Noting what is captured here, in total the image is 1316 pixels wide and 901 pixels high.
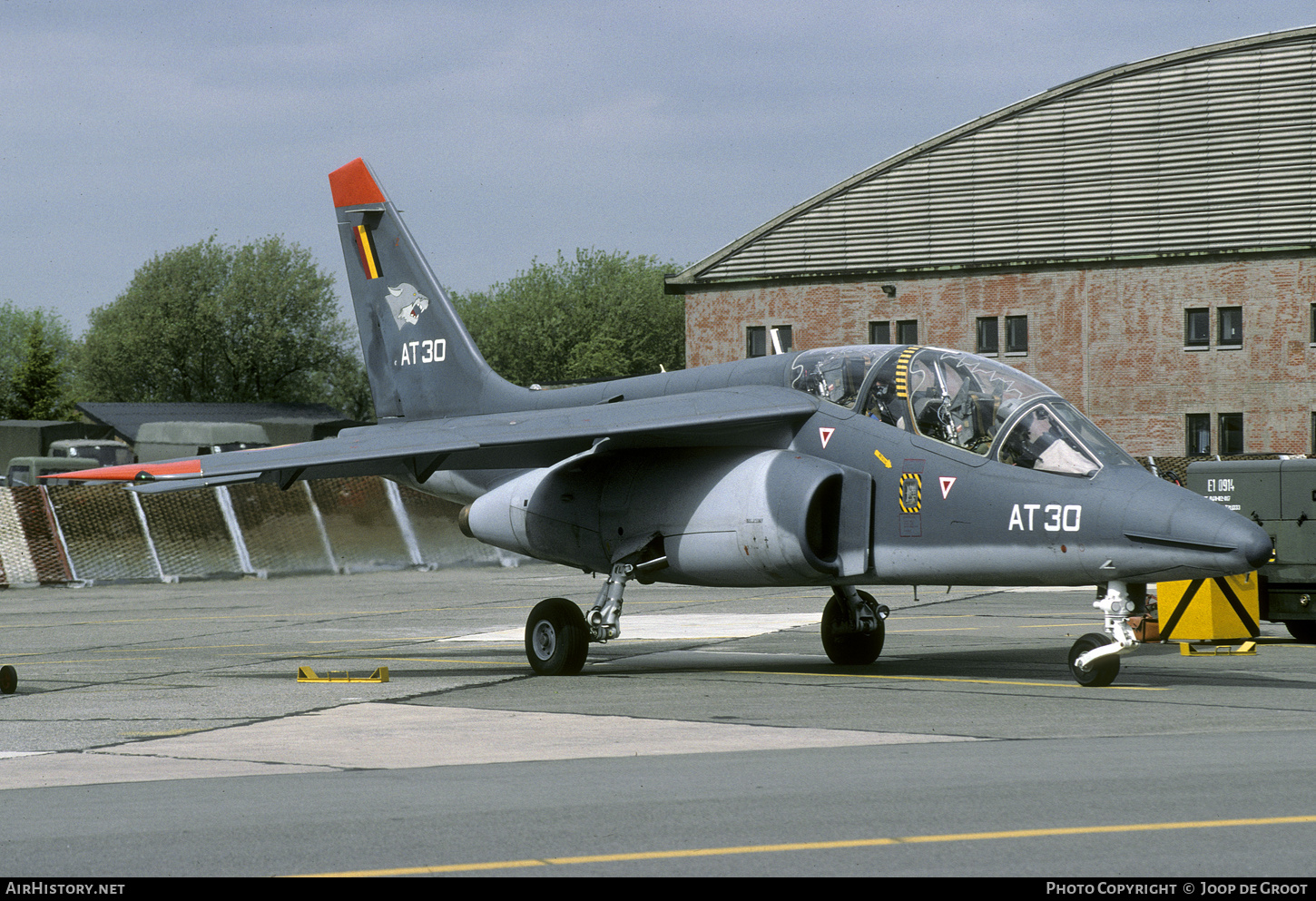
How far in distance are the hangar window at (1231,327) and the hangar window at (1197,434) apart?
231 cm

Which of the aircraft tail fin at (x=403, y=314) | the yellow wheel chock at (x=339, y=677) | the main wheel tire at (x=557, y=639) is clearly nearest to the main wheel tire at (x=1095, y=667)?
the main wheel tire at (x=557, y=639)

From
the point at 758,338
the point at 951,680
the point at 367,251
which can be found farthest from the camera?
the point at 758,338

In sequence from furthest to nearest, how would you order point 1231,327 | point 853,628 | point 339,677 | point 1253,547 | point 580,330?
point 580,330
point 1231,327
point 853,628
point 339,677
point 1253,547

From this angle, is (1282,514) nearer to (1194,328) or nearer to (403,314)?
(403,314)

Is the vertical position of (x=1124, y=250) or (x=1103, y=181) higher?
(x=1103, y=181)

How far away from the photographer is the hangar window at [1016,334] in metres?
49.8

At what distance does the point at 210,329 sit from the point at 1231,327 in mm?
62334

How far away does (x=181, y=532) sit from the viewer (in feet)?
106

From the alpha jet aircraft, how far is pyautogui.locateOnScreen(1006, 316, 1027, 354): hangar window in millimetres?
34851

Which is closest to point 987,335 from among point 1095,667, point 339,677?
point 1095,667

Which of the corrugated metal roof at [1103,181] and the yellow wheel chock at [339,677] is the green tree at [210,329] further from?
the yellow wheel chock at [339,677]

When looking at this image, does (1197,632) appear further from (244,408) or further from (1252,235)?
(244,408)

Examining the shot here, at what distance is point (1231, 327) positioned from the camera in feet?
156

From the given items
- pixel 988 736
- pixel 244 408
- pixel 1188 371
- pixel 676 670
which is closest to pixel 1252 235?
pixel 1188 371
